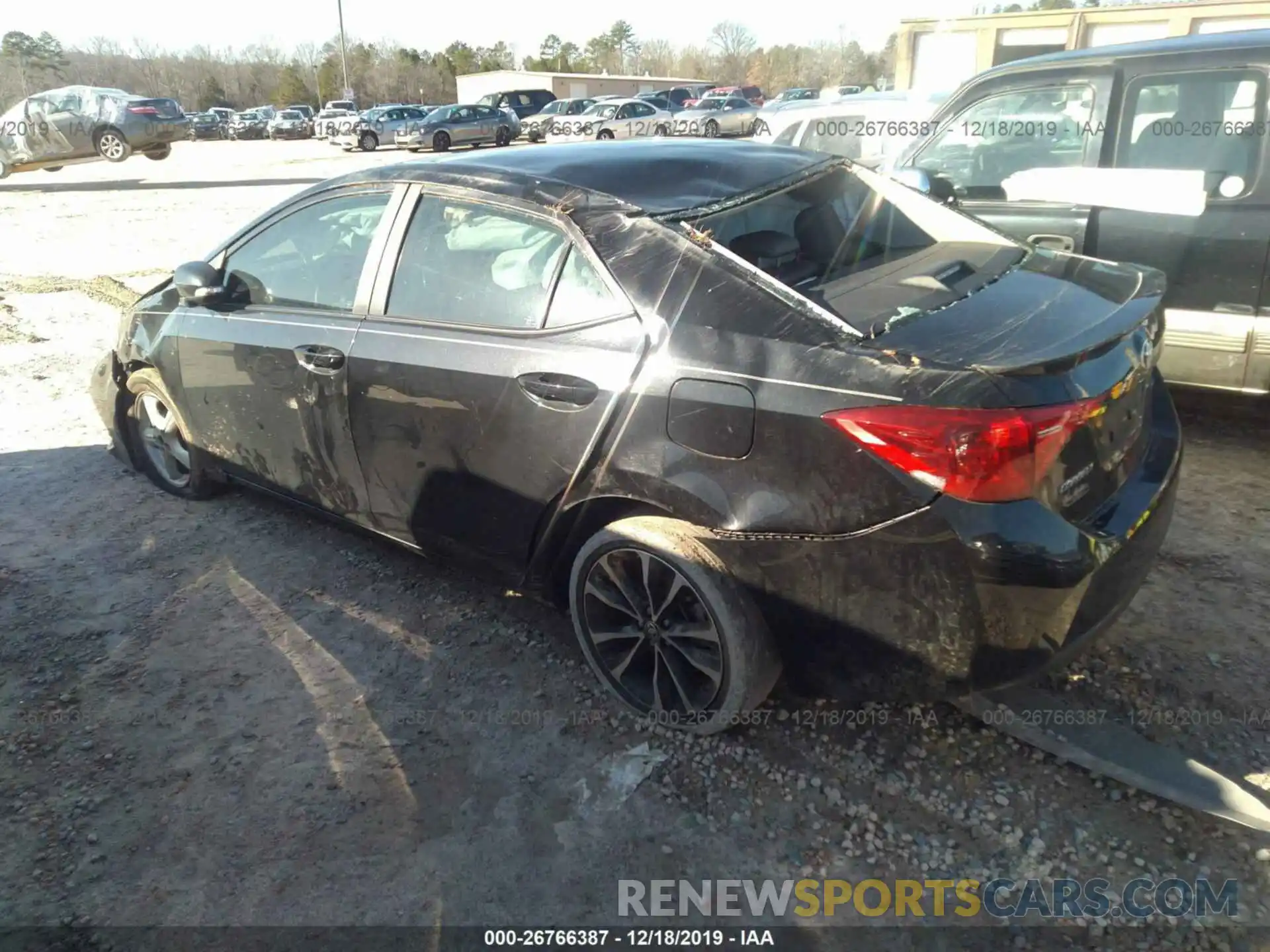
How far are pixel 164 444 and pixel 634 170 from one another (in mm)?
2911

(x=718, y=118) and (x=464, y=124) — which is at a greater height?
(x=718, y=118)

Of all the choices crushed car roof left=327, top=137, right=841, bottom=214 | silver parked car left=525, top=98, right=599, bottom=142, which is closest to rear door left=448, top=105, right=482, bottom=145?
silver parked car left=525, top=98, right=599, bottom=142

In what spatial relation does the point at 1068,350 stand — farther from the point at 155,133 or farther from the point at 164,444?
the point at 155,133

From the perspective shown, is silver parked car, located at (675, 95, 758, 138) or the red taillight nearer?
the red taillight

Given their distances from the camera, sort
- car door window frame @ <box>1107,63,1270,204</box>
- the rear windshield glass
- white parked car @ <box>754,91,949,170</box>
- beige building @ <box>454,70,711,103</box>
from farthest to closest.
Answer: beige building @ <box>454,70,711,103</box>, white parked car @ <box>754,91,949,170</box>, car door window frame @ <box>1107,63,1270,204</box>, the rear windshield glass

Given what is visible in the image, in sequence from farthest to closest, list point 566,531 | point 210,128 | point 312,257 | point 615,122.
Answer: point 210,128 < point 615,122 < point 312,257 < point 566,531

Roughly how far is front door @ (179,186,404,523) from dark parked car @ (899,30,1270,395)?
2.98 m

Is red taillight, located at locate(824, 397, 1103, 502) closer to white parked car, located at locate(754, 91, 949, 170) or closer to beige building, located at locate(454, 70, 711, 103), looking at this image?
white parked car, located at locate(754, 91, 949, 170)

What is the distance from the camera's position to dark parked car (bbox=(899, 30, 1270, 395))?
13.0ft

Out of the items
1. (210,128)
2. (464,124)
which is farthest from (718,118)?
(210,128)

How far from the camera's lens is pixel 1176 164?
418 cm

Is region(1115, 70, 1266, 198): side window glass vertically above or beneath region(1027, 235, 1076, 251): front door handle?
above

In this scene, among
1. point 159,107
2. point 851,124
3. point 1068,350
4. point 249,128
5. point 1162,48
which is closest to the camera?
point 1068,350

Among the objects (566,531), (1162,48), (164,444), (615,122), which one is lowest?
(164,444)
